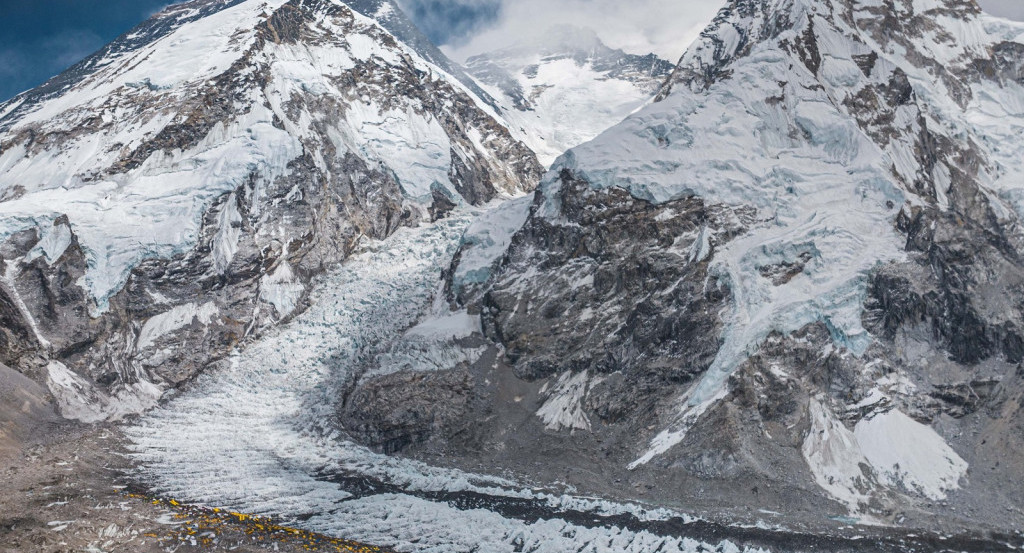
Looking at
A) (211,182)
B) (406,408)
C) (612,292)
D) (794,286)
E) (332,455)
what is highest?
(211,182)

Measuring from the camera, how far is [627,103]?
19088 cm

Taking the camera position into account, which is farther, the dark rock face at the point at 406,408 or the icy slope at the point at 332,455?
the dark rock face at the point at 406,408

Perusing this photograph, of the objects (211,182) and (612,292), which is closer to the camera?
(612,292)

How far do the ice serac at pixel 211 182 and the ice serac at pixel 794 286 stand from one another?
1023 inches

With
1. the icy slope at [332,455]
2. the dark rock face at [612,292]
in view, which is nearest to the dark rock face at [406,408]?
the icy slope at [332,455]

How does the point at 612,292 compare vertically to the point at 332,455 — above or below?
above

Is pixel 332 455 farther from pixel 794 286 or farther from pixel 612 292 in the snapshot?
pixel 794 286

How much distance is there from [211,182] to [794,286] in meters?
75.7

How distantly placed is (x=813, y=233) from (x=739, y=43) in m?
54.1

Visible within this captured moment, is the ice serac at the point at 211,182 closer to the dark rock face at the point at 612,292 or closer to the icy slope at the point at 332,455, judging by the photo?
the icy slope at the point at 332,455

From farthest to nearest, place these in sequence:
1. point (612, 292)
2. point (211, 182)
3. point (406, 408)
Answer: point (211, 182) < point (612, 292) < point (406, 408)

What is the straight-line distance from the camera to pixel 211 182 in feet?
342

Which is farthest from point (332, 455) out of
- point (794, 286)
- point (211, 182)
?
point (794, 286)

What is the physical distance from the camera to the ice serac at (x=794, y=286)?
64.7 m
